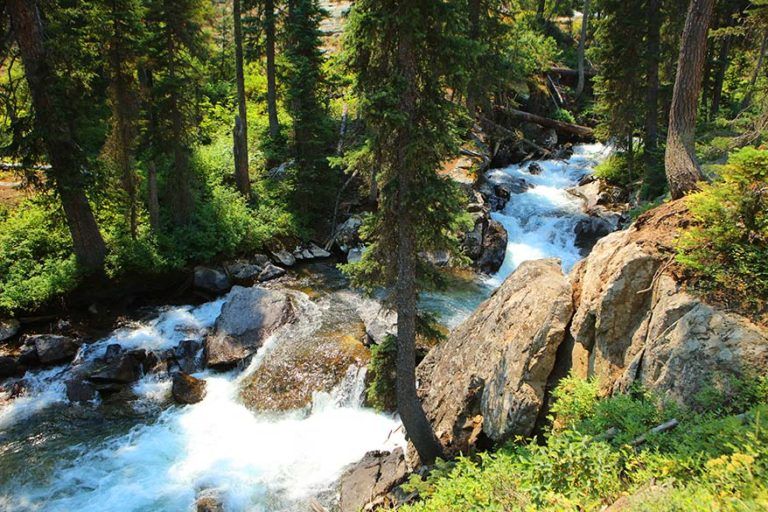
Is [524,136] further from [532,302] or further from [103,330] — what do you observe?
[103,330]

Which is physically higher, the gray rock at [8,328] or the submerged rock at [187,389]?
the gray rock at [8,328]

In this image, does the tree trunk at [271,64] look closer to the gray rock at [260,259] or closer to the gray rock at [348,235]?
the gray rock at [348,235]

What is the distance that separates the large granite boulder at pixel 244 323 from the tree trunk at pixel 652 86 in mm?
16163

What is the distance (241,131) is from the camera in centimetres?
1992

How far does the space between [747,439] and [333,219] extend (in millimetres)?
18464

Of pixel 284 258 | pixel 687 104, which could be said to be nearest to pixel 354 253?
pixel 284 258

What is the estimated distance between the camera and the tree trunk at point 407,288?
743 cm

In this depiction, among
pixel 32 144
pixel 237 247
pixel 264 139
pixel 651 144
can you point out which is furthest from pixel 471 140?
pixel 32 144

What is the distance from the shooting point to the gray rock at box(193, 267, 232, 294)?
16.7m

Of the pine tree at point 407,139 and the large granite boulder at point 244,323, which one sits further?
the large granite boulder at point 244,323

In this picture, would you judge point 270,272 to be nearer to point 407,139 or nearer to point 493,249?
point 493,249

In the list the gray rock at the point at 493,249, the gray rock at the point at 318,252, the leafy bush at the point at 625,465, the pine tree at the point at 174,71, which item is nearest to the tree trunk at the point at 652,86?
the gray rock at the point at 493,249

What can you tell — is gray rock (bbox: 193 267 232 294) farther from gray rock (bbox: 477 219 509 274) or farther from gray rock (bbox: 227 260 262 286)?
gray rock (bbox: 477 219 509 274)

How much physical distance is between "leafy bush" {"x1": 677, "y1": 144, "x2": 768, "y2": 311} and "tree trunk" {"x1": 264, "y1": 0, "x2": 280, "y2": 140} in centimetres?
2202
